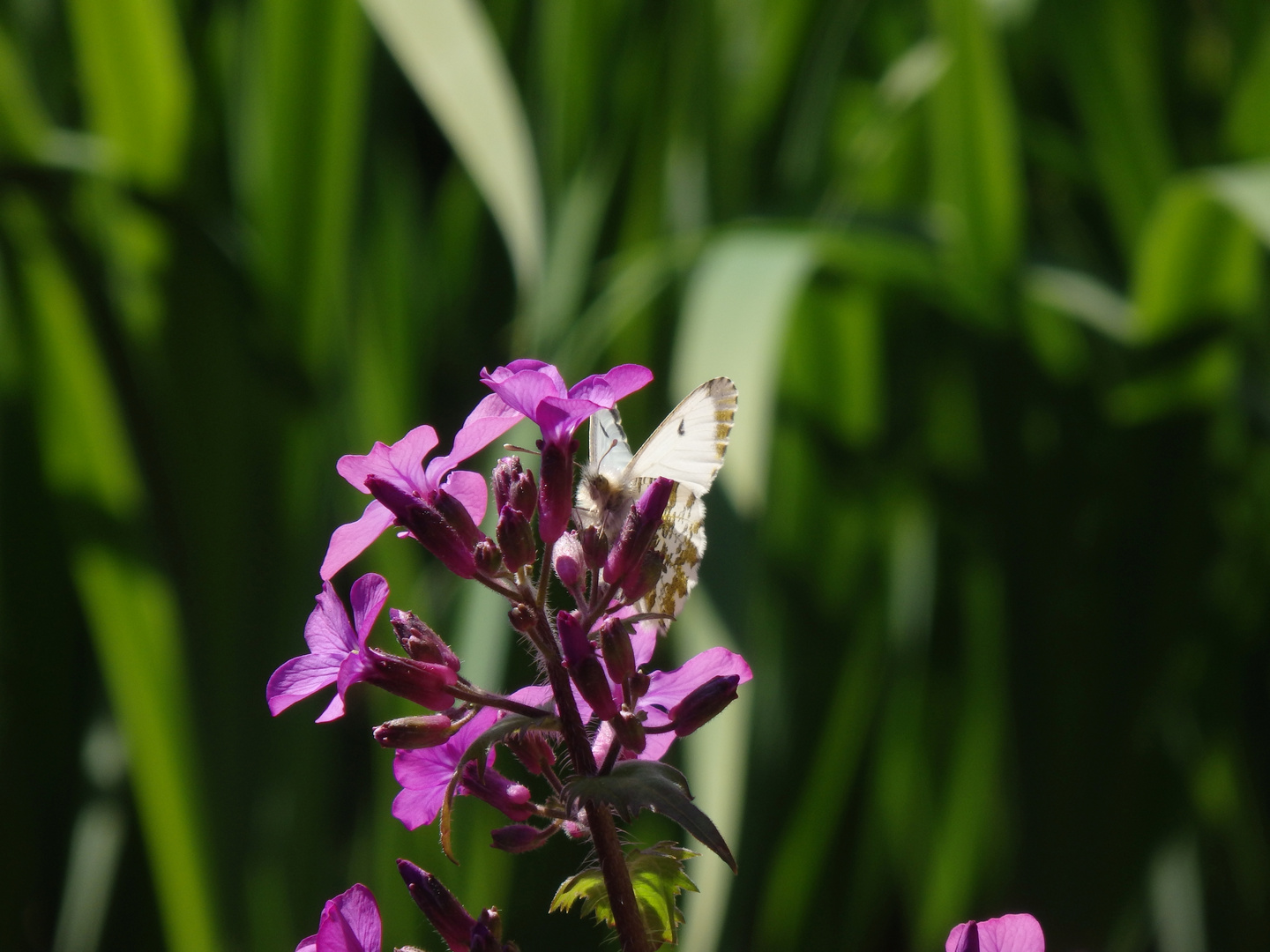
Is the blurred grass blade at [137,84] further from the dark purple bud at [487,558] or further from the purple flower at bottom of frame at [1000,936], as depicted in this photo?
the purple flower at bottom of frame at [1000,936]

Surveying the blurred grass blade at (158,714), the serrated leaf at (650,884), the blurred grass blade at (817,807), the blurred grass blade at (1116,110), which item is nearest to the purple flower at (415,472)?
the serrated leaf at (650,884)

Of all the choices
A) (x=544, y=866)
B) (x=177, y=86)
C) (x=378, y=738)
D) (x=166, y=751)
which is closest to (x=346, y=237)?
(x=177, y=86)

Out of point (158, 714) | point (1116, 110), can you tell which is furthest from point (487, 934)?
point (1116, 110)

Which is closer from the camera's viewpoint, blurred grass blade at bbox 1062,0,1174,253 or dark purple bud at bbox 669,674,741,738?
dark purple bud at bbox 669,674,741,738

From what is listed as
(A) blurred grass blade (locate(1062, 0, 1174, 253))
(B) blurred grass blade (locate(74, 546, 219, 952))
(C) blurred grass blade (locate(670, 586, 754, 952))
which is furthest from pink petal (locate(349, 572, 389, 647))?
(A) blurred grass blade (locate(1062, 0, 1174, 253))

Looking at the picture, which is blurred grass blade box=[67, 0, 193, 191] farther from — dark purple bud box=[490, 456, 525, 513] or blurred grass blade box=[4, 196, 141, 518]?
dark purple bud box=[490, 456, 525, 513]

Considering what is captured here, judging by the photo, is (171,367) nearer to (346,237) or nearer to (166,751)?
(346,237)
